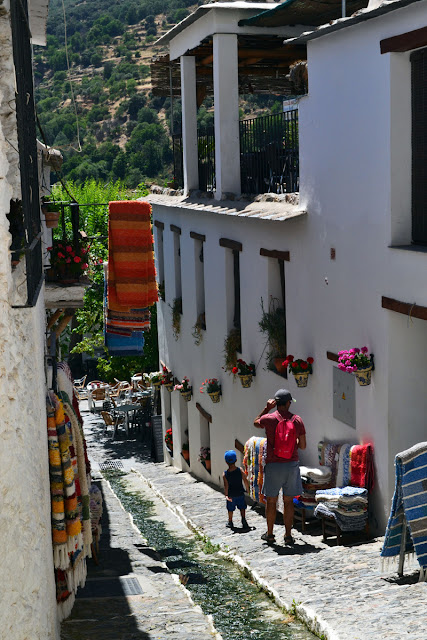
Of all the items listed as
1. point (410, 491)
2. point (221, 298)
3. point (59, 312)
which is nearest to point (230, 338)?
point (221, 298)

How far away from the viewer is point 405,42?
9266 millimetres

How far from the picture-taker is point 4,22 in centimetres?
544

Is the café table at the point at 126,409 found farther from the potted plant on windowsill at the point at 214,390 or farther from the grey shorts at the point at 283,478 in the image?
the grey shorts at the point at 283,478

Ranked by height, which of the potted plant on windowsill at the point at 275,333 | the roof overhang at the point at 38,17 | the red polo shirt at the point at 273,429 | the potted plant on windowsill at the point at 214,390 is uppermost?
the roof overhang at the point at 38,17

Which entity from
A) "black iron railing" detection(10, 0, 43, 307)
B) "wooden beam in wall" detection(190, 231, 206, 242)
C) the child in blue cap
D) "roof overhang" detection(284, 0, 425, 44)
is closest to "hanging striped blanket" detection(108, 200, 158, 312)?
"wooden beam in wall" detection(190, 231, 206, 242)

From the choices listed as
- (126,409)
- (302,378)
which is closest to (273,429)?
(302,378)

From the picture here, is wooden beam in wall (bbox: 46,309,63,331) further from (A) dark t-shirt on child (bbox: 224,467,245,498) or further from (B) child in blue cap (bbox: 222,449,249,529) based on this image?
(A) dark t-shirt on child (bbox: 224,467,245,498)

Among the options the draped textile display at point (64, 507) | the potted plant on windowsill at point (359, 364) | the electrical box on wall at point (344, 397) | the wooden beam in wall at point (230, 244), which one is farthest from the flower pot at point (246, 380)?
the draped textile display at point (64, 507)

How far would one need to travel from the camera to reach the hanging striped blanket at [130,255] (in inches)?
551

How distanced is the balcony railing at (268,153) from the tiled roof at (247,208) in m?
0.51

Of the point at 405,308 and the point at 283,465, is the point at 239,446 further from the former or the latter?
the point at 405,308

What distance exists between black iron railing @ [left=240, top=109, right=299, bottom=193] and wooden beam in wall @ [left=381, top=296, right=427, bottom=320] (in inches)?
166

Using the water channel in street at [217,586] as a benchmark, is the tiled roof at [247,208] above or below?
above

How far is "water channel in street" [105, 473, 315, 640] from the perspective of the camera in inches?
308
